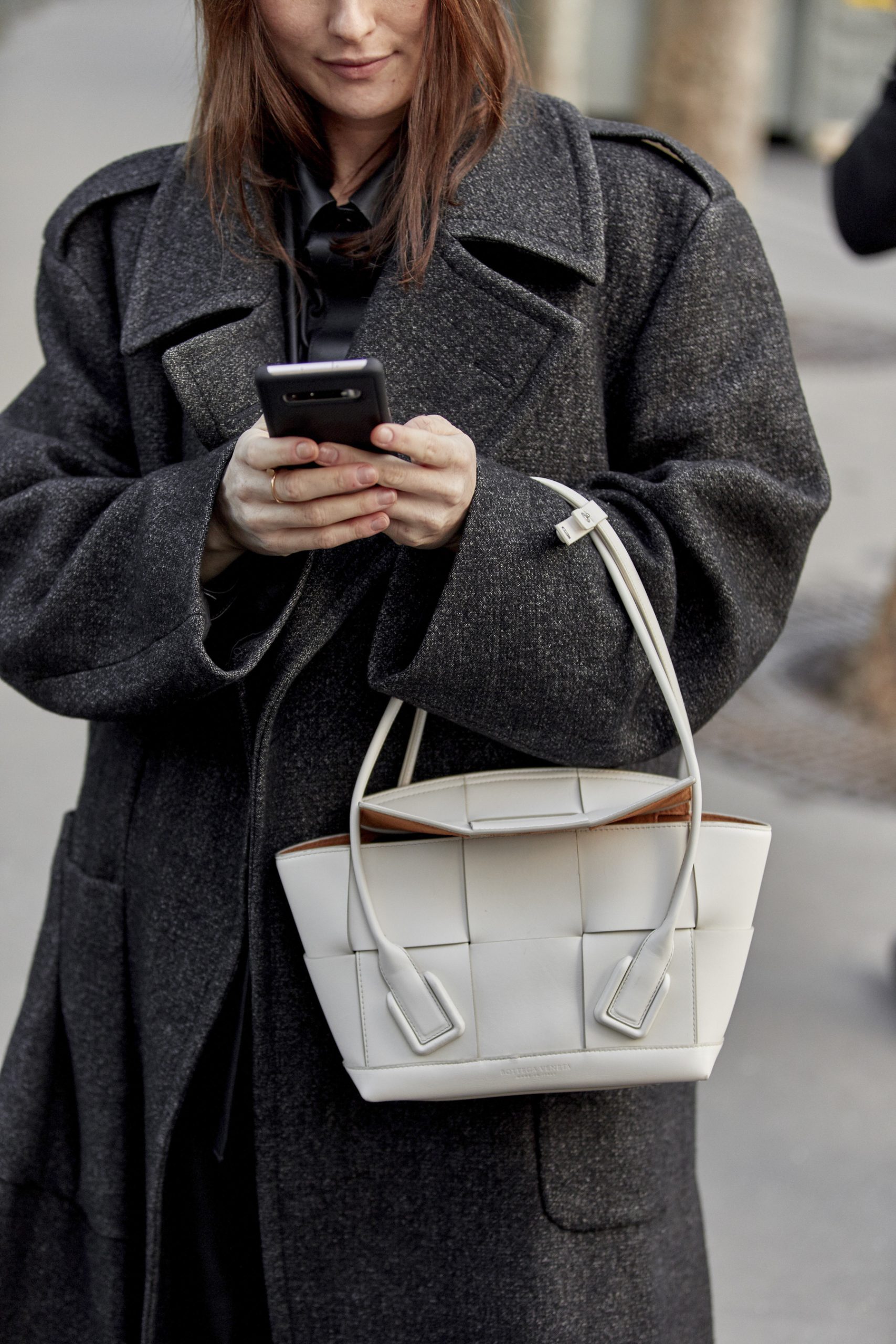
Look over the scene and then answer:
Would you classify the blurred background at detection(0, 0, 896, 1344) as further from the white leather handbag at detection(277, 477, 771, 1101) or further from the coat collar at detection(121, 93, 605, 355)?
the white leather handbag at detection(277, 477, 771, 1101)

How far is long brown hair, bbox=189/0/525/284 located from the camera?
145cm

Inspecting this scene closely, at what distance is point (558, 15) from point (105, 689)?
8.99m

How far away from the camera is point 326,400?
1110mm

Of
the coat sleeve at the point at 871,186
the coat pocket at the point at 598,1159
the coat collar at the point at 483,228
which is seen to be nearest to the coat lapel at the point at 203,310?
the coat collar at the point at 483,228

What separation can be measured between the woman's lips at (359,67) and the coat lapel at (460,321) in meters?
0.14

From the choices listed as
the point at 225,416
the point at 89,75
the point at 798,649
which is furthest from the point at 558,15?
the point at 225,416

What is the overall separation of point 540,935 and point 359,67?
89 cm

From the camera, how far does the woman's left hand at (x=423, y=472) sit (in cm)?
117

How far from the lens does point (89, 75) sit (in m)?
11.9

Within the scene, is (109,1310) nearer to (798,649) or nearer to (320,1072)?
(320,1072)

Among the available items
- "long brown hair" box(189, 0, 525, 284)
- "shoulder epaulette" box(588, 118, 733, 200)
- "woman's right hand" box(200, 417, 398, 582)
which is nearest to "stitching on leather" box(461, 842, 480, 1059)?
"woman's right hand" box(200, 417, 398, 582)

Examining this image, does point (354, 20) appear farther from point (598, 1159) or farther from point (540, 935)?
point (598, 1159)

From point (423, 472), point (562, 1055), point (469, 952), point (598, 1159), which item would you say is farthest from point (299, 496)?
point (598, 1159)

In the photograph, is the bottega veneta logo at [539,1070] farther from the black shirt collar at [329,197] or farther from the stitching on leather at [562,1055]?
the black shirt collar at [329,197]
